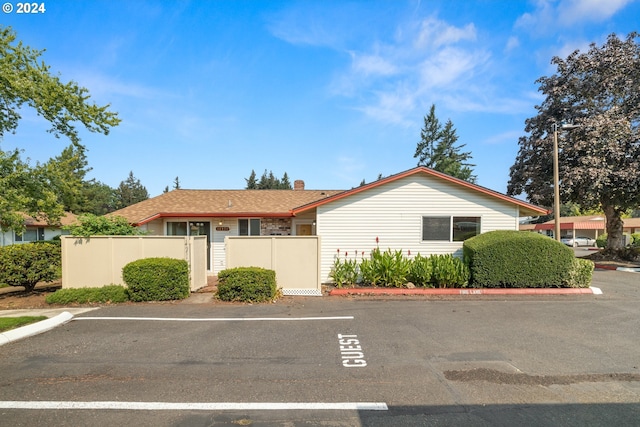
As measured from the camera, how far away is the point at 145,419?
342 centimetres

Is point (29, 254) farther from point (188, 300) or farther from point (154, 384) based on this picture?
point (154, 384)

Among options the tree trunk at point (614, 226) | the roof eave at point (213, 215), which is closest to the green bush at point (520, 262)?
the roof eave at point (213, 215)

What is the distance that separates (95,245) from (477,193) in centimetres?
1275

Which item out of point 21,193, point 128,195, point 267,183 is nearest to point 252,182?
point 267,183

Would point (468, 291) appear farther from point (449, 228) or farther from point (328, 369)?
point (328, 369)

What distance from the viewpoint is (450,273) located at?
10.6 m

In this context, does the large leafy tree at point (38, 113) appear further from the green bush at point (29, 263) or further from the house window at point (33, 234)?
the house window at point (33, 234)

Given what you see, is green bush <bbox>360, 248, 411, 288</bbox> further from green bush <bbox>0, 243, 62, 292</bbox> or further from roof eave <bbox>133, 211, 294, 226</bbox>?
green bush <bbox>0, 243, 62, 292</bbox>

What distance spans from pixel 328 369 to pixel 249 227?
11.2m

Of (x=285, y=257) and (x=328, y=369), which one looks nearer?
(x=328, y=369)

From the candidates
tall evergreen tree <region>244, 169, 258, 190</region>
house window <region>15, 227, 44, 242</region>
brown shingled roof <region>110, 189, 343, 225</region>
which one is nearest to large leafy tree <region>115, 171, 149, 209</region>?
tall evergreen tree <region>244, 169, 258, 190</region>

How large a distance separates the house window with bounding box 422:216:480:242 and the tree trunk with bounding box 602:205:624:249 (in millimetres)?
13848

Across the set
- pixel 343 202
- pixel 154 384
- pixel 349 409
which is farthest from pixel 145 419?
pixel 343 202

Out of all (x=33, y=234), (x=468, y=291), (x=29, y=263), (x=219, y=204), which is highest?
(x=219, y=204)
